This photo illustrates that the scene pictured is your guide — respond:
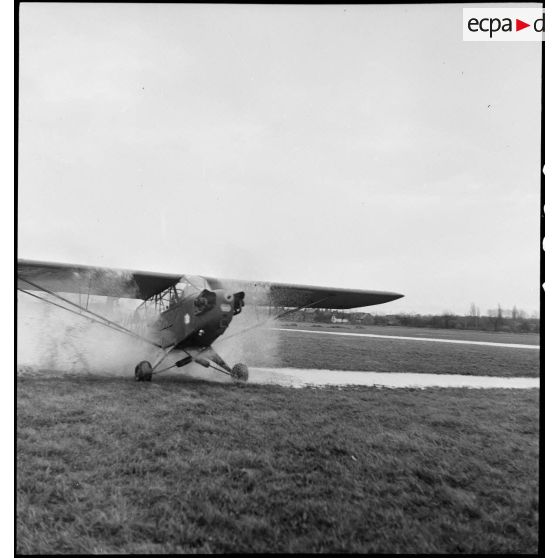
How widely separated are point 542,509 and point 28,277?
9804 millimetres

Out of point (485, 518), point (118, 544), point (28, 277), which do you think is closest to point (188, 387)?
point (28, 277)

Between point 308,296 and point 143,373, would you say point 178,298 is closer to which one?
point 143,373

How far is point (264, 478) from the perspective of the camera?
393 cm

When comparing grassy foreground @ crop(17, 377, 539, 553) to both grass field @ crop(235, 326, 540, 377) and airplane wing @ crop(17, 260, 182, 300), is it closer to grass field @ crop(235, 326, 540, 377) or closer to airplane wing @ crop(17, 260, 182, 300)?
airplane wing @ crop(17, 260, 182, 300)

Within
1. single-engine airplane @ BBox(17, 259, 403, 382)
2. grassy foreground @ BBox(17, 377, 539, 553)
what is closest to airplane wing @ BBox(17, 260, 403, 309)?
single-engine airplane @ BBox(17, 259, 403, 382)

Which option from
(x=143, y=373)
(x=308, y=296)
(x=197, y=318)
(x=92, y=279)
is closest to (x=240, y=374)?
(x=197, y=318)

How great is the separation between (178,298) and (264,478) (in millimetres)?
6625

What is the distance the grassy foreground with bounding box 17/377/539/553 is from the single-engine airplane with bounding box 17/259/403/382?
2498mm

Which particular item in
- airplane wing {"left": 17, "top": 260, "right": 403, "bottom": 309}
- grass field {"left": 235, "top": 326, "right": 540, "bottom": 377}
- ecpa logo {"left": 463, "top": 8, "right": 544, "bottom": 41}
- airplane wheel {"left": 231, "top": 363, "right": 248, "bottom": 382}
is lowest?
grass field {"left": 235, "top": 326, "right": 540, "bottom": 377}

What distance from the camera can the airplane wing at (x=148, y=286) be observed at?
331 inches

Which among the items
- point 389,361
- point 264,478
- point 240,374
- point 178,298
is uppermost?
point 178,298

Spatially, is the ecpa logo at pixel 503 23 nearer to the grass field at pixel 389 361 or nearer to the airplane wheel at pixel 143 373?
the airplane wheel at pixel 143 373

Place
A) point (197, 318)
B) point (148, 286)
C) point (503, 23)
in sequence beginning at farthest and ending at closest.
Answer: point (148, 286) < point (197, 318) < point (503, 23)

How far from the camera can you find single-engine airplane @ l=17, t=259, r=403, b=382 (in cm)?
860
